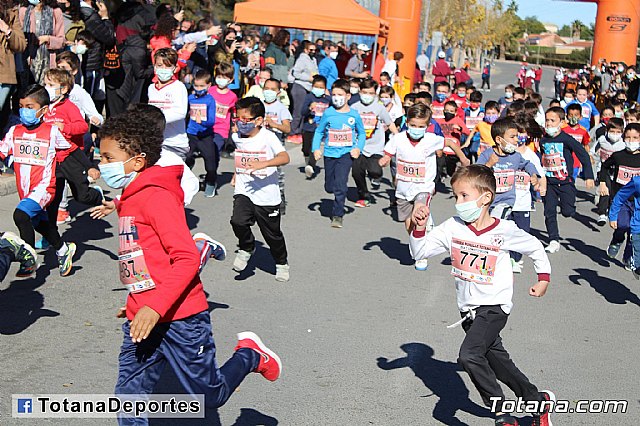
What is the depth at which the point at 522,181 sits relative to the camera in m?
9.35

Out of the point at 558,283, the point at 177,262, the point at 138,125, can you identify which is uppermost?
the point at 138,125

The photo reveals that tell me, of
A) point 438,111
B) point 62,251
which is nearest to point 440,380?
point 62,251

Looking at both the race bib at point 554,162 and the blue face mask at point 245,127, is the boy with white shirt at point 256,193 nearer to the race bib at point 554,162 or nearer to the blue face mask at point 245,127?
the blue face mask at point 245,127

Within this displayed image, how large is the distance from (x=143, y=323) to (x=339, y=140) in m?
7.81

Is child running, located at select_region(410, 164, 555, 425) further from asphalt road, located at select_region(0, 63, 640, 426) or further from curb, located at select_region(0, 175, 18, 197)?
curb, located at select_region(0, 175, 18, 197)

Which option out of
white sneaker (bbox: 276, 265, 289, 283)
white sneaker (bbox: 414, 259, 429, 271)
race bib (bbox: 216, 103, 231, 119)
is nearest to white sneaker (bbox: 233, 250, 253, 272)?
white sneaker (bbox: 276, 265, 289, 283)

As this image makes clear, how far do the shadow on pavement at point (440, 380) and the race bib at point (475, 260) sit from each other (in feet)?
3.02

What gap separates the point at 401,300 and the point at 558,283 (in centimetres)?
223

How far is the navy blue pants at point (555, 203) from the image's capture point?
1093cm

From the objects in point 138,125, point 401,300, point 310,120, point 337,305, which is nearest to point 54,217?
point 337,305

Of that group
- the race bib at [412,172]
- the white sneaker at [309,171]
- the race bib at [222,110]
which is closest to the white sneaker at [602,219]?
the race bib at [412,172]

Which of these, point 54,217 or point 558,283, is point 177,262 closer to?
point 54,217

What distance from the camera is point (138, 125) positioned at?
4469mm

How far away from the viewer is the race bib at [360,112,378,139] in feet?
43.2
